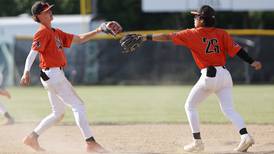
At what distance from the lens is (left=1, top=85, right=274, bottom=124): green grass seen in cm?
1359

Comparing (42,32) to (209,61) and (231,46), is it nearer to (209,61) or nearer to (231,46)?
(209,61)

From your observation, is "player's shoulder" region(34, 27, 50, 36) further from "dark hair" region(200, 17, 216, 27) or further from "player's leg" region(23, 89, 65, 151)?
"dark hair" region(200, 17, 216, 27)

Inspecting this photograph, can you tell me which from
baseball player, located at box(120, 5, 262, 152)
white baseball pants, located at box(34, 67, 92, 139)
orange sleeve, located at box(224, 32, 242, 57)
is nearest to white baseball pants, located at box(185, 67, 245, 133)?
baseball player, located at box(120, 5, 262, 152)

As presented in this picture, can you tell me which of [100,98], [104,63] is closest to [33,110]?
[100,98]

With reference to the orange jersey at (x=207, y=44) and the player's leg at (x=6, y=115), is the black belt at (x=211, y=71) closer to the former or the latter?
the orange jersey at (x=207, y=44)

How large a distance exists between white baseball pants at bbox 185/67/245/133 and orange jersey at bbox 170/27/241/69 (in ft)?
0.42

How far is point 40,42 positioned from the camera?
8.45m

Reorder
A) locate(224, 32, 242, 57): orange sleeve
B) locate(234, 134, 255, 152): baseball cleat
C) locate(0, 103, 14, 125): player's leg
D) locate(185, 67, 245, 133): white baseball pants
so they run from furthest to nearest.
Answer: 1. locate(0, 103, 14, 125): player's leg
2. locate(224, 32, 242, 57): orange sleeve
3. locate(185, 67, 245, 133): white baseball pants
4. locate(234, 134, 255, 152): baseball cleat

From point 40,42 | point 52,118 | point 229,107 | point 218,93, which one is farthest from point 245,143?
point 40,42

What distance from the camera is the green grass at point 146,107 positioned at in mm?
13586

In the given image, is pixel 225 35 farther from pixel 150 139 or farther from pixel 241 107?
pixel 241 107

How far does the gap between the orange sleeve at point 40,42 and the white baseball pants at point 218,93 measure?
2.01 meters

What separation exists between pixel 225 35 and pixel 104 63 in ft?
63.0

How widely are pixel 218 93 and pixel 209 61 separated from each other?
46 centimetres
